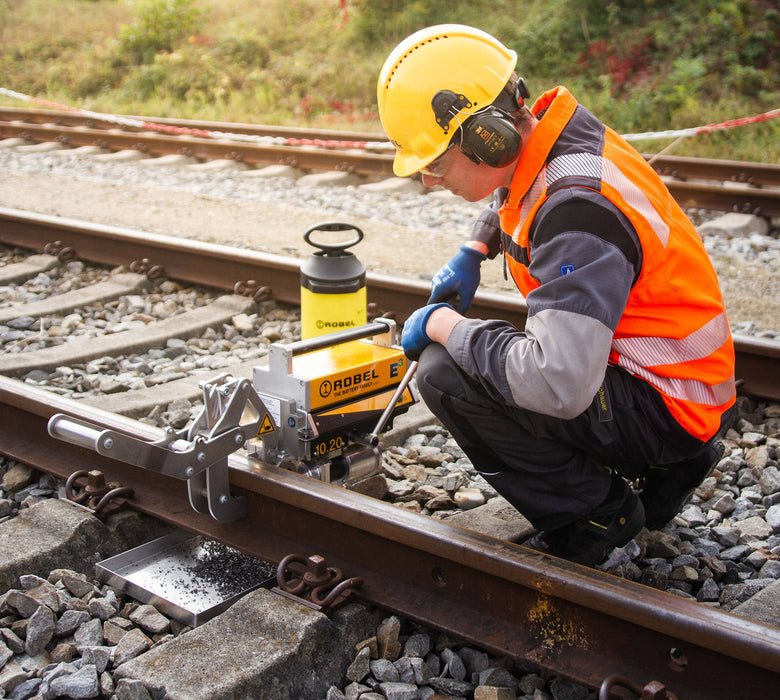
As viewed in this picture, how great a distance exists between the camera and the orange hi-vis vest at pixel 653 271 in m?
2.39

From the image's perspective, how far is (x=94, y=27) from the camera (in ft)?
81.0

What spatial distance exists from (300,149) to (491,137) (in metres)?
7.67

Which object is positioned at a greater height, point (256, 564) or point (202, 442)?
point (202, 442)

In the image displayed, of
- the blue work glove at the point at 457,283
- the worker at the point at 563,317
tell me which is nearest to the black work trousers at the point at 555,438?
the worker at the point at 563,317

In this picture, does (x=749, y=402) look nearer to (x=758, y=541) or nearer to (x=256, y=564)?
(x=758, y=541)

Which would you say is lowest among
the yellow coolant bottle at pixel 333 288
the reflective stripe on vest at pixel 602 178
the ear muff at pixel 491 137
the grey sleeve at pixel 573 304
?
the yellow coolant bottle at pixel 333 288

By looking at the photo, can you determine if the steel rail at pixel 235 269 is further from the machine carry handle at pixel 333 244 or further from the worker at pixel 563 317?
the worker at pixel 563 317

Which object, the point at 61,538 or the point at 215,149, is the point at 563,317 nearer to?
the point at 61,538

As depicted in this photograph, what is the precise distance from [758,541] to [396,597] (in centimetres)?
129

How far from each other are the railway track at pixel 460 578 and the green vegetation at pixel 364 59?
7218 mm

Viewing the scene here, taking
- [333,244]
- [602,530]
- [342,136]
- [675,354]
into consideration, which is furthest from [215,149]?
[675,354]

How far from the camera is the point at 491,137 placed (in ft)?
8.07

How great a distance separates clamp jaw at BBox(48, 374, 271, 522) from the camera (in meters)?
2.62

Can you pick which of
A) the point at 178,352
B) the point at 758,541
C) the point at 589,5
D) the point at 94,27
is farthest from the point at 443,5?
the point at 758,541
